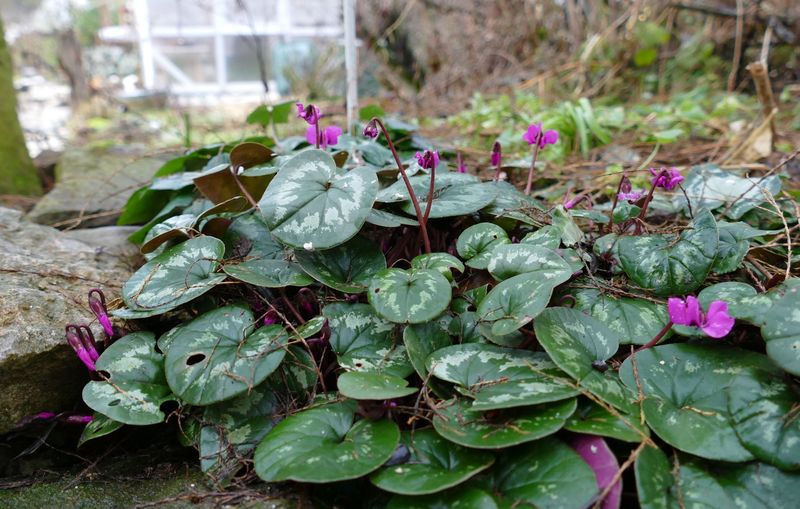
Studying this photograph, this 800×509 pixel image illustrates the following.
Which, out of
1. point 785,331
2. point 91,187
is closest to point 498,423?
point 785,331

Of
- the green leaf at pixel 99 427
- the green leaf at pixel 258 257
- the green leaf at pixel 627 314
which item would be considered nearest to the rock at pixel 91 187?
the green leaf at pixel 258 257

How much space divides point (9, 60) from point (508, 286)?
3379 mm

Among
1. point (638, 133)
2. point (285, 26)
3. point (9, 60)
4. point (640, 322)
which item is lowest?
point (640, 322)

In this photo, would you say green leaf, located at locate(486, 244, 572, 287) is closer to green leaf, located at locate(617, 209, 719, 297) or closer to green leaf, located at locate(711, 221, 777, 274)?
green leaf, located at locate(617, 209, 719, 297)

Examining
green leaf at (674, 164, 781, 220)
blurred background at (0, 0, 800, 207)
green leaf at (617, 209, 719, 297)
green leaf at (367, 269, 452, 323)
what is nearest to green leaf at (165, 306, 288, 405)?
green leaf at (367, 269, 452, 323)

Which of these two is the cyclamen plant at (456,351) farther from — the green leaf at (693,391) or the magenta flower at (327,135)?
the magenta flower at (327,135)

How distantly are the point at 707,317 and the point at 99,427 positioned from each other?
126 centimetres

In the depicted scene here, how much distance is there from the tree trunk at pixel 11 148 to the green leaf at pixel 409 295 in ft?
8.86

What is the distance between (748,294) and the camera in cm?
111

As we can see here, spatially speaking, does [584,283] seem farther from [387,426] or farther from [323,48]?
[323,48]

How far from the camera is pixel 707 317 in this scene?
1.00 metres

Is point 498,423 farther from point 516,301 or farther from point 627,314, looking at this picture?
point 627,314

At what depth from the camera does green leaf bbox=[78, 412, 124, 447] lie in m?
1.15

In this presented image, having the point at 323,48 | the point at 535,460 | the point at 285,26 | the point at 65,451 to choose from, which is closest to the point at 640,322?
the point at 535,460
